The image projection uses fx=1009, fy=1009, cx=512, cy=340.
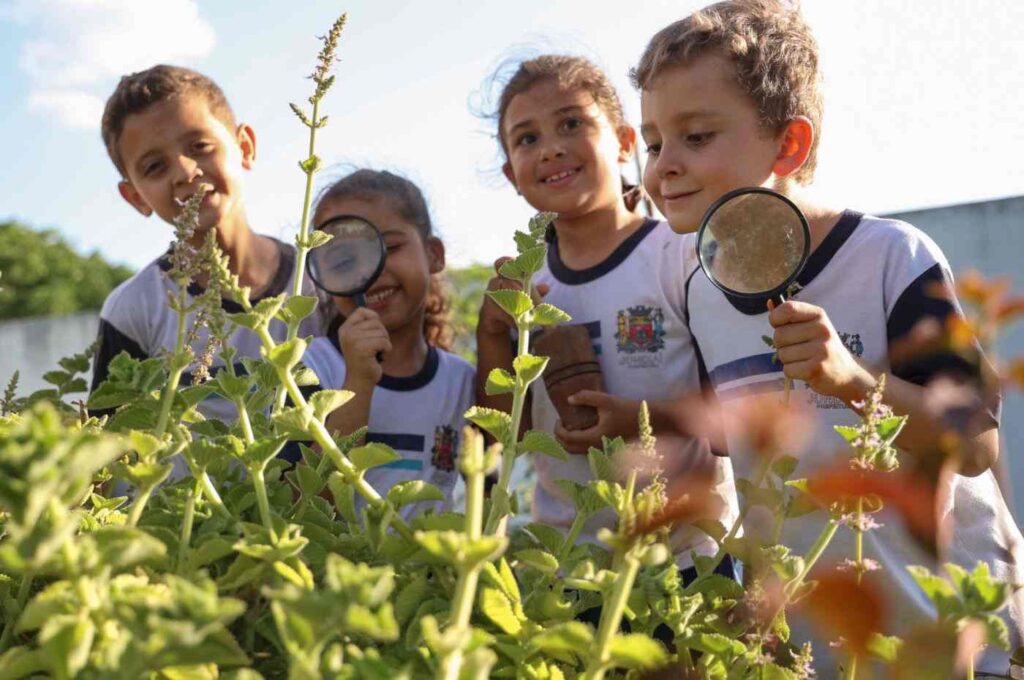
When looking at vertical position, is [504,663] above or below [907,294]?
below

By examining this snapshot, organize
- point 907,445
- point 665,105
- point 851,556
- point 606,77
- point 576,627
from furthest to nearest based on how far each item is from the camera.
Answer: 1. point 606,77
2. point 665,105
3. point 851,556
4. point 907,445
5. point 576,627

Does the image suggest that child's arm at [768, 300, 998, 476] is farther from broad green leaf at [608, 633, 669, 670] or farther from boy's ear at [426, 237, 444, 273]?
boy's ear at [426, 237, 444, 273]

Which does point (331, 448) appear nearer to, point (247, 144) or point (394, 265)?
point (394, 265)

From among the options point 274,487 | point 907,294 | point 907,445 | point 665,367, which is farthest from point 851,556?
point 274,487

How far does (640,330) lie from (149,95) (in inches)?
70.3

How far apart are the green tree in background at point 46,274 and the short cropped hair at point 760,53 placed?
43885 mm

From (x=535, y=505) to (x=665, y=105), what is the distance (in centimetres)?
126

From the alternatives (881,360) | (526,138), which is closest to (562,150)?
(526,138)

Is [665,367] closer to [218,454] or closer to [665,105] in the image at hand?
[665,105]

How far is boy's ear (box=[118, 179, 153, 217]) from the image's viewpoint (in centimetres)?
353

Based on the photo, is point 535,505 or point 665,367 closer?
point 665,367

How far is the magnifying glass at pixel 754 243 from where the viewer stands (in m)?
1.37

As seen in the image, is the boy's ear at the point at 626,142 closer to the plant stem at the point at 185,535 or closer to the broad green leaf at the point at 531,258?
the broad green leaf at the point at 531,258

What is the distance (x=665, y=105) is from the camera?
6.70ft
